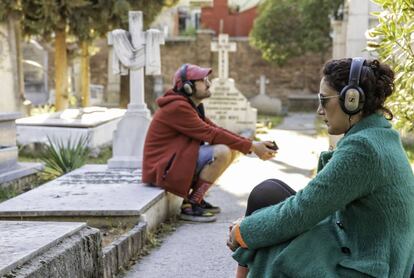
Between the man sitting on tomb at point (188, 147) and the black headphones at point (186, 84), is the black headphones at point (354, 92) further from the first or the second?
the black headphones at point (186, 84)

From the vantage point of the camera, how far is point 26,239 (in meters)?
3.54

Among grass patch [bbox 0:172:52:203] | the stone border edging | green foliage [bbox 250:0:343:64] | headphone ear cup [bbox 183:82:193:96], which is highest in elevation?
Answer: green foliage [bbox 250:0:343:64]

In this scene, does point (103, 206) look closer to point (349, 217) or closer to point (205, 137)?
point (205, 137)

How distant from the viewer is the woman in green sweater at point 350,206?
2571 millimetres

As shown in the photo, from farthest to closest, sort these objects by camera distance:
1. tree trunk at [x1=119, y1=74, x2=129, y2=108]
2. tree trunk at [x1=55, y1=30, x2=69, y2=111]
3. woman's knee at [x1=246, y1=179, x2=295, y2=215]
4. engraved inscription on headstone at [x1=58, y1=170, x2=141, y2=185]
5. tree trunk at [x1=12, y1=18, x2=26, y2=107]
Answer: tree trunk at [x1=119, y1=74, x2=129, y2=108], tree trunk at [x1=55, y1=30, x2=69, y2=111], tree trunk at [x1=12, y1=18, x2=26, y2=107], engraved inscription on headstone at [x1=58, y1=170, x2=141, y2=185], woman's knee at [x1=246, y1=179, x2=295, y2=215]

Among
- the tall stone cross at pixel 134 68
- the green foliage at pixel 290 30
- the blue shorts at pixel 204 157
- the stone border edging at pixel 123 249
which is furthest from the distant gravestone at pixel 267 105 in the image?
the stone border edging at pixel 123 249

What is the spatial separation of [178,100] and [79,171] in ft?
6.13

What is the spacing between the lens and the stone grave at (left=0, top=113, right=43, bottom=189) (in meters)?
7.72

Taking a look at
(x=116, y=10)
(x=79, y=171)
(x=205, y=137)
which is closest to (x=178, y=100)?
(x=205, y=137)

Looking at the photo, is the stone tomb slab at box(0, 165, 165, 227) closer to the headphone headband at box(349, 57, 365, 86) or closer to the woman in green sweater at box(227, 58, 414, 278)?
the woman in green sweater at box(227, 58, 414, 278)

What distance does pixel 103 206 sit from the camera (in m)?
5.46

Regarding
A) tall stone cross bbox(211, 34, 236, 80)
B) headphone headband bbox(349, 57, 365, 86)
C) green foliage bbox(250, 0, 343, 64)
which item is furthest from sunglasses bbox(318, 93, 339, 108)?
green foliage bbox(250, 0, 343, 64)

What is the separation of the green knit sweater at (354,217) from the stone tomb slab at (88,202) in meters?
2.73

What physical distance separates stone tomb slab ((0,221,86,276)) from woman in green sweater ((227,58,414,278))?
1023 mm
